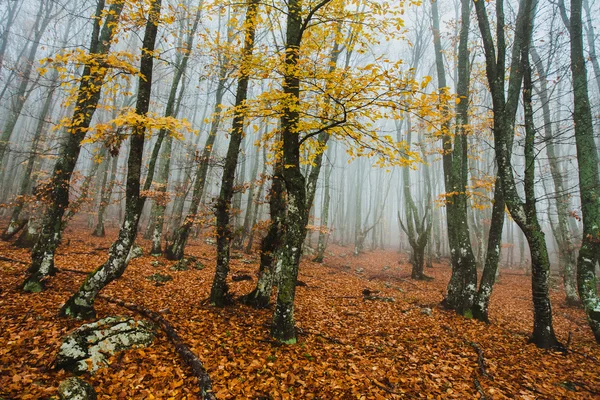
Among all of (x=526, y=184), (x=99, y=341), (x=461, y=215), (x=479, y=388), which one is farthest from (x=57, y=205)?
(x=461, y=215)

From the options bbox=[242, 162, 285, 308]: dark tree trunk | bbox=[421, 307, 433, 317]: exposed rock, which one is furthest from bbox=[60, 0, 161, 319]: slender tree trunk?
bbox=[421, 307, 433, 317]: exposed rock

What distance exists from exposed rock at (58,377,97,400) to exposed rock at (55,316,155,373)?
40 cm

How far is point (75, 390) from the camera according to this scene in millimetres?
3289

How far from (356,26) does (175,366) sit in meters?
7.36

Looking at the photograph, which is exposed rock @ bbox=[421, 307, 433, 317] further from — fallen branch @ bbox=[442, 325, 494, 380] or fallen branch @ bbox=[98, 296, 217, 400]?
fallen branch @ bbox=[98, 296, 217, 400]

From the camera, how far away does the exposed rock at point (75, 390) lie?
3203mm

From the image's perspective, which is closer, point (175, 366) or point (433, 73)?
point (175, 366)

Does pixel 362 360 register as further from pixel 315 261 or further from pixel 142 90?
pixel 315 261

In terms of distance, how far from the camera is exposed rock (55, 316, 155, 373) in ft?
12.5

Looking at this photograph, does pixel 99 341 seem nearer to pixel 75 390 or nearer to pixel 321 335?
pixel 75 390

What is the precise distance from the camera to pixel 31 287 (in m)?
5.99

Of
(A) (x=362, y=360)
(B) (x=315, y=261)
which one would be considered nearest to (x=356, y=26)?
(A) (x=362, y=360)

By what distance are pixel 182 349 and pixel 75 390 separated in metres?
1.43

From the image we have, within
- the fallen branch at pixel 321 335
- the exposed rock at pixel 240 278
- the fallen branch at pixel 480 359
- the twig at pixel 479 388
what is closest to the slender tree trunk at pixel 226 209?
the fallen branch at pixel 321 335
